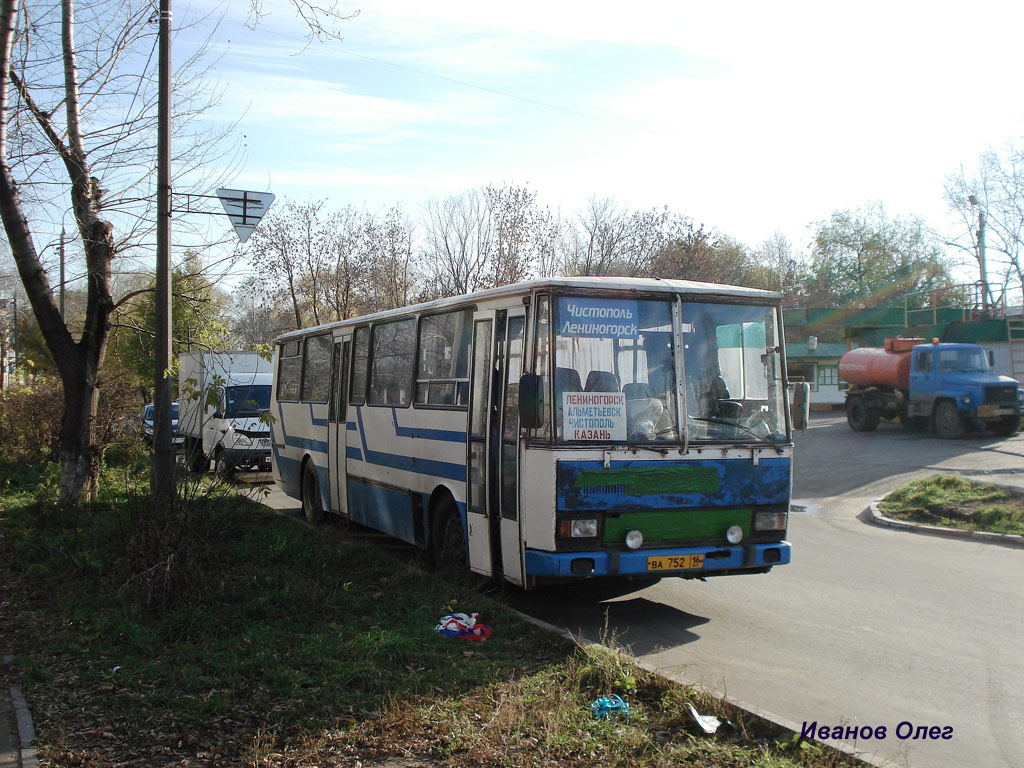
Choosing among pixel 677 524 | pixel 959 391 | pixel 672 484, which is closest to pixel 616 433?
pixel 672 484

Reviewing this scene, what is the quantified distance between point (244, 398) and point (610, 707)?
16505mm

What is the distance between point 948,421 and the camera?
27391mm

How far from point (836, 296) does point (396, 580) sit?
7514 cm

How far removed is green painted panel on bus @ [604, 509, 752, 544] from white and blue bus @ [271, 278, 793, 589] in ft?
0.04

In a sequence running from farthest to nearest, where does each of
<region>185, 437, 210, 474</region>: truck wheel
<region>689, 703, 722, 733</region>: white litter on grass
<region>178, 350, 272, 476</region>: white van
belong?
<region>178, 350, 272, 476</region>: white van → <region>185, 437, 210, 474</region>: truck wheel → <region>689, 703, 722, 733</region>: white litter on grass

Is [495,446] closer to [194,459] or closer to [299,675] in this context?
[299,675]

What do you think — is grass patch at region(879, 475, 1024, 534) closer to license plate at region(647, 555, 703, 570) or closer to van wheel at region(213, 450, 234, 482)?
license plate at region(647, 555, 703, 570)

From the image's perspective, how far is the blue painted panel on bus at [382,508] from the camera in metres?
10.2

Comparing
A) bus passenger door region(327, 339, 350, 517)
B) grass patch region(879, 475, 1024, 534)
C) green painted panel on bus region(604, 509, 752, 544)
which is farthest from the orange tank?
green painted panel on bus region(604, 509, 752, 544)

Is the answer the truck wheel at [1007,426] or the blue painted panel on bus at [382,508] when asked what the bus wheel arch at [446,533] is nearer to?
the blue painted panel on bus at [382,508]

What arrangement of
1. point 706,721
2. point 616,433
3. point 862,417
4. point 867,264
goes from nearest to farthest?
point 706,721
point 616,433
point 862,417
point 867,264

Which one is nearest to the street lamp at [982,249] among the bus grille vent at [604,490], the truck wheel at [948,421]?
the truck wheel at [948,421]

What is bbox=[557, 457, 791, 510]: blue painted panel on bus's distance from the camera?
723 centimetres

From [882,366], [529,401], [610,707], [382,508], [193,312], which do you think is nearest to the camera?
[610,707]
